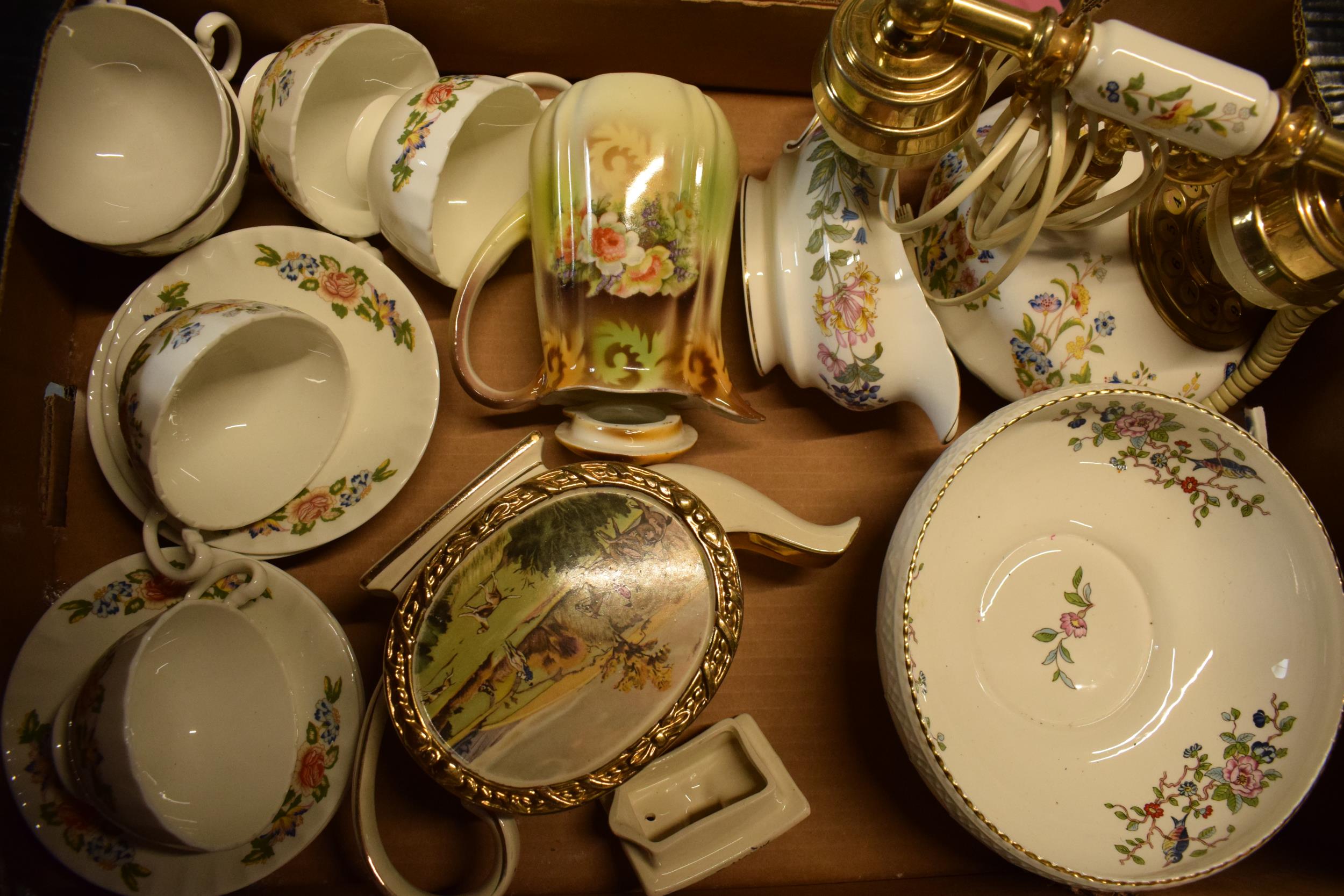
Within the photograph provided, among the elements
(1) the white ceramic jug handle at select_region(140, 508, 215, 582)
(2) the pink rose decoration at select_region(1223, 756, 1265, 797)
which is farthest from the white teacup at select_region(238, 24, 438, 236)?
(2) the pink rose decoration at select_region(1223, 756, 1265, 797)

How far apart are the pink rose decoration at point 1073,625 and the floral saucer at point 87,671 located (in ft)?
1.73

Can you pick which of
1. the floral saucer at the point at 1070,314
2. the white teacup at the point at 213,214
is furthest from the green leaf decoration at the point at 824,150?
the white teacup at the point at 213,214

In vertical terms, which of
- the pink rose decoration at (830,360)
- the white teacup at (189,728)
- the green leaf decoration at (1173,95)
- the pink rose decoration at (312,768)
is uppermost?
the green leaf decoration at (1173,95)

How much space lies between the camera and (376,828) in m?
0.50

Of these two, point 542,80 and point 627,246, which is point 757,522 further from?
point 542,80

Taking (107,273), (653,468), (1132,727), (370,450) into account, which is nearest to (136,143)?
(107,273)

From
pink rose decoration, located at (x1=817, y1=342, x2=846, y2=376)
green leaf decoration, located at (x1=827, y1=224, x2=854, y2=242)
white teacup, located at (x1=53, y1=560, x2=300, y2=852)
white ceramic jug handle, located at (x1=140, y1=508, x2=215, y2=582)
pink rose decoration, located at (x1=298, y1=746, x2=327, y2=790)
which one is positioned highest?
green leaf decoration, located at (x1=827, y1=224, x2=854, y2=242)

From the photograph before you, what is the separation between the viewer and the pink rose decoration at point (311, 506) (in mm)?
580

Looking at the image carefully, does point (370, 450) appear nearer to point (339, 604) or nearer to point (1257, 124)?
point (339, 604)

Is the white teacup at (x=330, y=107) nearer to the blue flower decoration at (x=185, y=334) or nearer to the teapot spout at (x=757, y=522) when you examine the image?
the blue flower decoration at (x=185, y=334)

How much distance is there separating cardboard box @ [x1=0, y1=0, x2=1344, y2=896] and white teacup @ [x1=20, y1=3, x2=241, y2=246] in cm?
3

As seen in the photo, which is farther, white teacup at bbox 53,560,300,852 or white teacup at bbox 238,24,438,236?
white teacup at bbox 238,24,438,236

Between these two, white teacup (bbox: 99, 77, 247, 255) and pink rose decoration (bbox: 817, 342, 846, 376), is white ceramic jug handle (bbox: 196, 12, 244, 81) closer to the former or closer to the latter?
white teacup (bbox: 99, 77, 247, 255)

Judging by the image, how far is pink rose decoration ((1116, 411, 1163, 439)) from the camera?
0.58m
